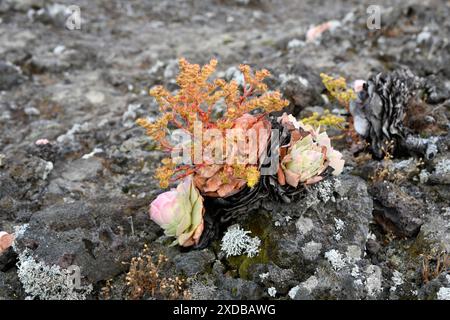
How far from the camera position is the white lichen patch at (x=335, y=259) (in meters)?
3.62

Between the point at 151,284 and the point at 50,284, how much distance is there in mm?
699

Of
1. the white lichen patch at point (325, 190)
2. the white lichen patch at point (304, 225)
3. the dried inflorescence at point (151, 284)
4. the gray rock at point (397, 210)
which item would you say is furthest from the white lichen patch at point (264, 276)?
the gray rock at point (397, 210)

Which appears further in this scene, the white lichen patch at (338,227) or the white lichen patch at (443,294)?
the white lichen patch at (338,227)

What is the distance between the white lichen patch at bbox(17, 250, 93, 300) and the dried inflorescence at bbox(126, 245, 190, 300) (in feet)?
1.09

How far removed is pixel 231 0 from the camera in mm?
10062

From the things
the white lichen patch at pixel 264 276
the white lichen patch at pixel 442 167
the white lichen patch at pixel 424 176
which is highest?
the white lichen patch at pixel 442 167

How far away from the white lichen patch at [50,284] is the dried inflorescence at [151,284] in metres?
0.33

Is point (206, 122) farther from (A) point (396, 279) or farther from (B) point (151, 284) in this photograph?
(A) point (396, 279)

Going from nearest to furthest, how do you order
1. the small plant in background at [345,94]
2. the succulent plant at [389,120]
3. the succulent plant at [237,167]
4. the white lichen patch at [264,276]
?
the succulent plant at [237,167] < the white lichen patch at [264,276] < the succulent plant at [389,120] < the small plant in background at [345,94]

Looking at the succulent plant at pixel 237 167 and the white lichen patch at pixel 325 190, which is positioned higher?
→ the succulent plant at pixel 237 167

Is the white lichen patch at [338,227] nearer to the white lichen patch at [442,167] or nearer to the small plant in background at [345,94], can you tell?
the white lichen patch at [442,167]

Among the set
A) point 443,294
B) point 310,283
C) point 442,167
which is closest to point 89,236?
point 310,283

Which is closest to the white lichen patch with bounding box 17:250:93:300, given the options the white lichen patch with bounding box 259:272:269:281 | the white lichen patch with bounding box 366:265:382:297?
the white lichen patch with bounding box 259:272:269:281
